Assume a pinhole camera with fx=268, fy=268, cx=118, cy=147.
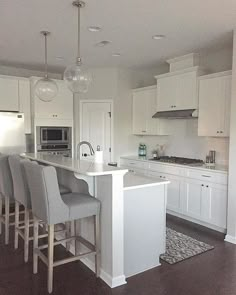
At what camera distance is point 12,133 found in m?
4.85

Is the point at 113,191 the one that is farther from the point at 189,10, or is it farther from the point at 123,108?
the point at 123,108

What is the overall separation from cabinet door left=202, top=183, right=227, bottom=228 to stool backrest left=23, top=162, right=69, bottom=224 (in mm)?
2267

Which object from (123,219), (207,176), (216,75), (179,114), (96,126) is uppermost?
(216,75)

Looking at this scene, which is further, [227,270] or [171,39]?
[171,39]

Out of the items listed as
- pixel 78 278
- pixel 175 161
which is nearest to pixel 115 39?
pixel 175 161

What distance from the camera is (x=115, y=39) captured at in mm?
3719

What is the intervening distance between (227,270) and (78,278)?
1530 millimetres

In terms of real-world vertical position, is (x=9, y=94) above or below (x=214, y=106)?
above

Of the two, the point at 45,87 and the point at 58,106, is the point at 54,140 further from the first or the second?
the point at 45,87

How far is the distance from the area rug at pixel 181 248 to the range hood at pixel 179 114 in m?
1.84

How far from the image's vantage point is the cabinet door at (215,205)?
3.65 meters

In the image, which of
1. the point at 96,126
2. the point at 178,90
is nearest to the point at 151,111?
the point at 178,90

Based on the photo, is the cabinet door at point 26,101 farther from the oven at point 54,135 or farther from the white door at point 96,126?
the white door at point 96,126

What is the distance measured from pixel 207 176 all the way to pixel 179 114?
45.2 inches
